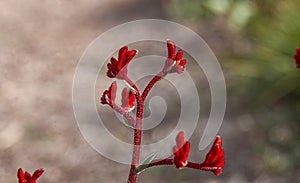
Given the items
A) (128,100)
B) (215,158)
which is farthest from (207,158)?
(128,100)

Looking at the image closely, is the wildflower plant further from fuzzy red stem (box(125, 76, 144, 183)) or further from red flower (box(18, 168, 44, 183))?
red flower (box(18, 168, 44, 183))

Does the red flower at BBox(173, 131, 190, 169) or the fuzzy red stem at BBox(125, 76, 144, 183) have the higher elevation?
the fuzzy red stem at BBox(125, 76, 144, 183)

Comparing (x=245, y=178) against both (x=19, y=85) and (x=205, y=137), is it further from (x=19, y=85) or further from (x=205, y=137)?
(x=19, y=85)

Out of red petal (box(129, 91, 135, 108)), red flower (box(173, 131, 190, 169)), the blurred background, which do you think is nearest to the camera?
red flower (box(173, 131, 190, 169))

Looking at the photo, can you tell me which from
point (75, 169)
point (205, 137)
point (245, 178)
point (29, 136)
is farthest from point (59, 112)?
point (245, 178)

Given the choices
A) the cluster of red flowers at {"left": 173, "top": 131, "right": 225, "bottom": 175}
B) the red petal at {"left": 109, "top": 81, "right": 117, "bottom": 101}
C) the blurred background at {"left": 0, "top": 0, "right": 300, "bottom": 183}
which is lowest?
the cluster of red flowers at {"left": 173, "top": 131, "right": 225, "bottom": 175}

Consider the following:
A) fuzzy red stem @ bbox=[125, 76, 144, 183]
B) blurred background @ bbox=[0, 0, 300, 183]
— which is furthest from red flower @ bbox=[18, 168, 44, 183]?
blurred background @ bbox=[0, 0, 300, 183]

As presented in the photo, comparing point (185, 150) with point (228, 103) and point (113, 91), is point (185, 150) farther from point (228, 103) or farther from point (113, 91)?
point (228, 103)

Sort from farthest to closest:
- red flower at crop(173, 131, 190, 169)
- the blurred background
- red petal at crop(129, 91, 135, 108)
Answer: the blurred background < red petal at crop(129, 91, 135, 108) < red flower at crop(173, 131, 190, 169)
